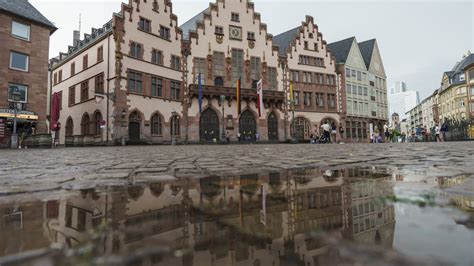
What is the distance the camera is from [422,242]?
884 millimetres

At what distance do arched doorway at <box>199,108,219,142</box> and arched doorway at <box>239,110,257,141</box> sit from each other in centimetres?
295

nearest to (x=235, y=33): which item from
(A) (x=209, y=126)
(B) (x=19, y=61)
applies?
(A) (x=209, y=126)

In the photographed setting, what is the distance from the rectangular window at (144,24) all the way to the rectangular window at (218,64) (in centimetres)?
701

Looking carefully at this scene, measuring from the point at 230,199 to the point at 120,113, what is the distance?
2346 centimetres

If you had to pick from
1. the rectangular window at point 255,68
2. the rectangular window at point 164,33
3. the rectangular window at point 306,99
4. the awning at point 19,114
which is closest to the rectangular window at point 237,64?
the rectangular window at point 255,68

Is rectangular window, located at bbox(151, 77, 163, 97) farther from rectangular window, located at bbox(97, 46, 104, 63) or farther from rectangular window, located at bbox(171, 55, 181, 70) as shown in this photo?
rectangular window, located at bbox(97, 46, 104, 63)

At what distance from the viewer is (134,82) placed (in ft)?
80.6

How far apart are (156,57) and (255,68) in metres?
11.1

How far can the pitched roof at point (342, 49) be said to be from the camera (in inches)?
1576

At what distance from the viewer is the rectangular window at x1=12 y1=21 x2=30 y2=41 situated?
20016 mm

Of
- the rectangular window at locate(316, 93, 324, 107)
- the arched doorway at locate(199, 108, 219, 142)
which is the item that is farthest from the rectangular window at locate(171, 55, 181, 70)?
the rectangular window at locate(316, 93, 324, 107)

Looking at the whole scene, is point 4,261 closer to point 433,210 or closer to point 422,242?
point 422,242

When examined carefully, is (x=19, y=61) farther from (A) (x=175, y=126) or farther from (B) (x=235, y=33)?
(B) (x=235, y=33)

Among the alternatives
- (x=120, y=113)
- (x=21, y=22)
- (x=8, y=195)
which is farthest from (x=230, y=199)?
(x=21, y=22)
